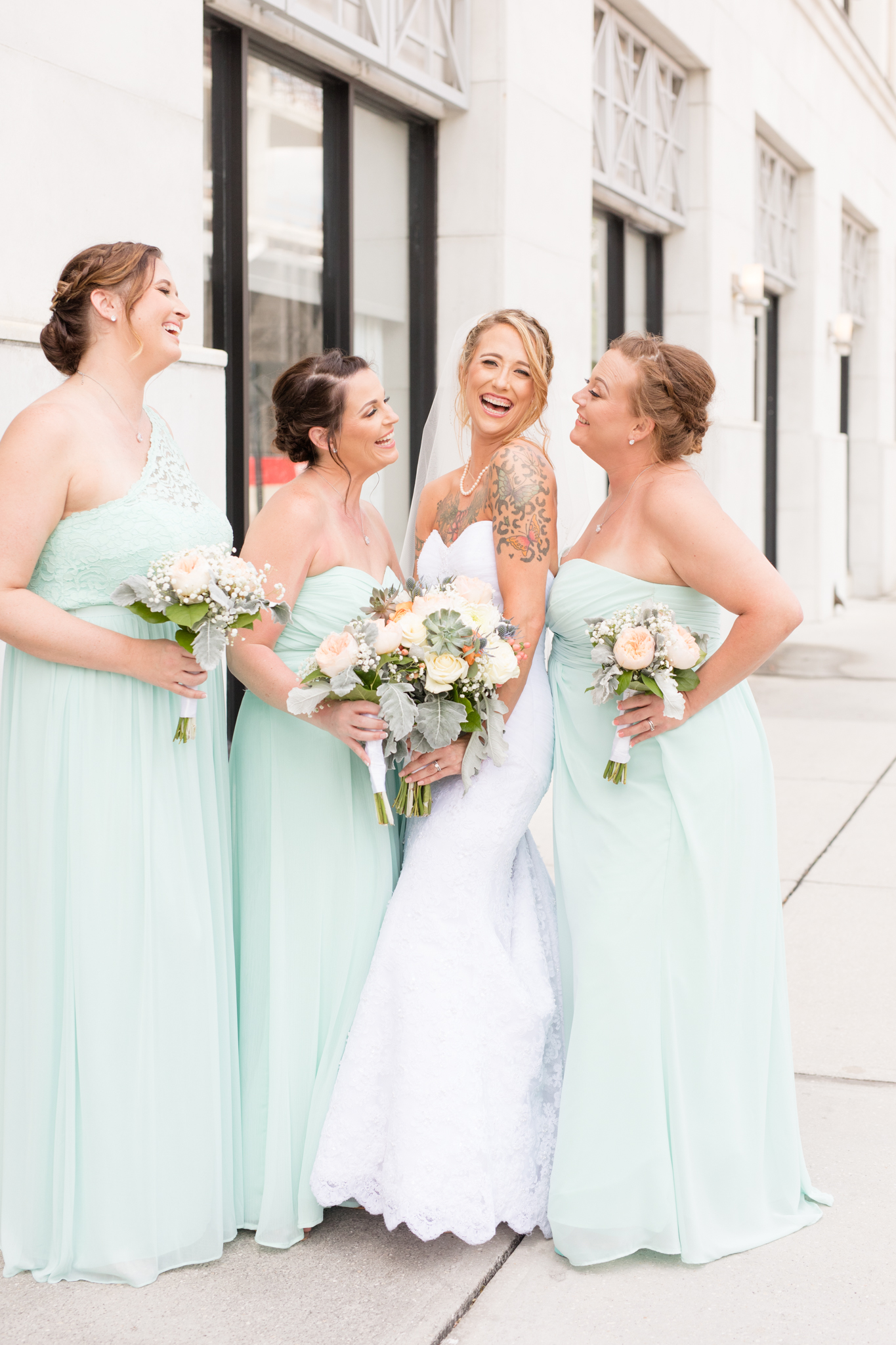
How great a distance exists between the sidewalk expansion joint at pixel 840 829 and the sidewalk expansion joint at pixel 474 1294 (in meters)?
2.61

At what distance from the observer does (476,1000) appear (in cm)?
331

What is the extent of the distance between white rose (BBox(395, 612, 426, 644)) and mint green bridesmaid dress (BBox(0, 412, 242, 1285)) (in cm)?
57

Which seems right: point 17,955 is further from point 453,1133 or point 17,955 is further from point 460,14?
point 460,14

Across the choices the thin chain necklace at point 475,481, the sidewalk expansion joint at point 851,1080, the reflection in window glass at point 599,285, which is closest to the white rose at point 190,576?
the thin chain necklace at point 475,481

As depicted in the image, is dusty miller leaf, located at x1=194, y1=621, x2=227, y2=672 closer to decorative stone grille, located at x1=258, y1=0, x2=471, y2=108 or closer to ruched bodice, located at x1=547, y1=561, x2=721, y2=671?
ruched bodice, located at x1=547, y1=561, x2=721, y2=671

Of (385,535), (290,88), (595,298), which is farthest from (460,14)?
(385,535)

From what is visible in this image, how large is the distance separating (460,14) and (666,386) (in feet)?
20.1

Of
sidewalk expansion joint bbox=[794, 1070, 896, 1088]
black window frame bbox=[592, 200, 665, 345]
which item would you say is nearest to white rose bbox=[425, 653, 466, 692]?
sidewalk expansion joint bbox=[794, 1070, 896, 1088]

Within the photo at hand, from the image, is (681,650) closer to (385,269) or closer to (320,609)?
(320,609)

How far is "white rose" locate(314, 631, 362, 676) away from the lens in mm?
3053

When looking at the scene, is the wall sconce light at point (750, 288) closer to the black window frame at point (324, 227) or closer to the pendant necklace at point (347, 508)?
the black window frame at point (324, 227)

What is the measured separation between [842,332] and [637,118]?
7.84 meters

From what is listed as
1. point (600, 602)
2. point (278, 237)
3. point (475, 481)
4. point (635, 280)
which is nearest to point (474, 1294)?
point (600, 602)

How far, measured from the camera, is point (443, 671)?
10.1 feet
